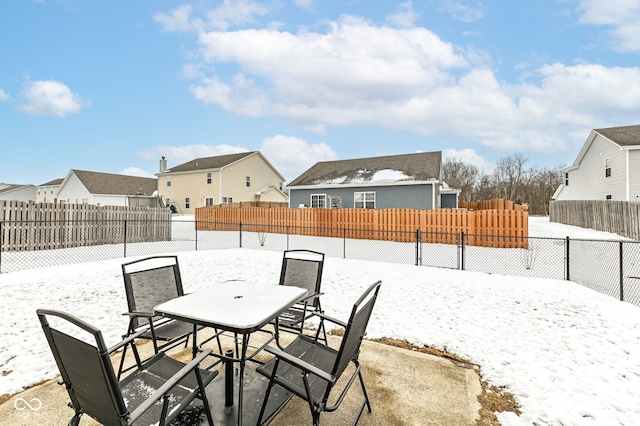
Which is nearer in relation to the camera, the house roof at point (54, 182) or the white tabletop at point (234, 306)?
the white tabletop at point (234, 306)

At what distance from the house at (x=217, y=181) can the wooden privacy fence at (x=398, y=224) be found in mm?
10383

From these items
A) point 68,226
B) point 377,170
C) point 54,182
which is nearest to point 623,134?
point 377,170

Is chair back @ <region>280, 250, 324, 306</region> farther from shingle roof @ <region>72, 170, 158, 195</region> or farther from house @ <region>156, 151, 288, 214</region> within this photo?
shingle roof @ <region>72, 170, 158, 195</region>

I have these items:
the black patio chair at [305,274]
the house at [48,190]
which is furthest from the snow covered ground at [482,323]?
the house at [48,190]

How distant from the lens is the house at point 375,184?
20.7 meters

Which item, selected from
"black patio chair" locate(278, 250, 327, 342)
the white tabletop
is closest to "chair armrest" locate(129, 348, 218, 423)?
the white tabletop

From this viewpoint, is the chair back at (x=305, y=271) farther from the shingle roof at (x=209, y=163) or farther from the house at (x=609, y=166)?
the shingle roof at (x=209, y=163)

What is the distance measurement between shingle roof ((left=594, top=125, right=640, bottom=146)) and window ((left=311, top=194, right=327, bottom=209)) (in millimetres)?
19172

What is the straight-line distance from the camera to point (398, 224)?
16219 mm

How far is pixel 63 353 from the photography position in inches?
69.9

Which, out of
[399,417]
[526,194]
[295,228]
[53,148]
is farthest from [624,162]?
[53,148]

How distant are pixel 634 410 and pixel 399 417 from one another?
2.09 meters

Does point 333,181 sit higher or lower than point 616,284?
higher

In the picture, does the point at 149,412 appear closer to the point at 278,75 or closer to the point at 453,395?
the point at 453,395
